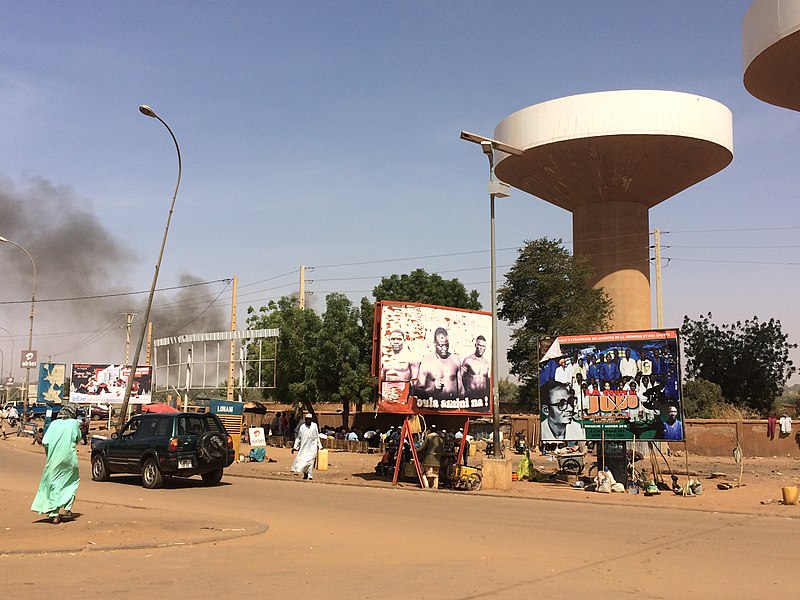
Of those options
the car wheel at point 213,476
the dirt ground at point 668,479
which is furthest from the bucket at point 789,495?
the car wheel at point 213,476

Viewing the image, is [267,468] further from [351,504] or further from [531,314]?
[531,314]

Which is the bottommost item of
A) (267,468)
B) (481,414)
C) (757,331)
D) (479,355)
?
(267,468)

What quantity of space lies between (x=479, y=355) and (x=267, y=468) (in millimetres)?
8095

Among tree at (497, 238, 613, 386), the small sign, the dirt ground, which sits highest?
tree at (497, 238, 613, 386)

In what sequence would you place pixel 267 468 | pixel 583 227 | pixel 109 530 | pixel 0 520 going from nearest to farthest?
pixel 109 530 → pixel 0 520 → pixel 267 468 → pixel 583 227

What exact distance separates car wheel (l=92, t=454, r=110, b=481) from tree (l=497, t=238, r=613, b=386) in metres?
27.8

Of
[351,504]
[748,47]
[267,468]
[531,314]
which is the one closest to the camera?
[351,504]

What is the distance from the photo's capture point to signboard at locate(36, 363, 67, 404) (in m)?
63.8

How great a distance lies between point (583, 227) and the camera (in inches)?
2133

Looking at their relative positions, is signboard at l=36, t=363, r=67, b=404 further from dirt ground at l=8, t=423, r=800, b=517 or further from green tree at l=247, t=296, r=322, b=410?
dirt ground at l=8, t=423, r=800, b=517

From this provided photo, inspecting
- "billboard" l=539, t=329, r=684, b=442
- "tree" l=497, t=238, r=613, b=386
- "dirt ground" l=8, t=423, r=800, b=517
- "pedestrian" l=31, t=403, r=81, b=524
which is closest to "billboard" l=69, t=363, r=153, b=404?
"dirt ground" l=8, t=423, r=800, b=517

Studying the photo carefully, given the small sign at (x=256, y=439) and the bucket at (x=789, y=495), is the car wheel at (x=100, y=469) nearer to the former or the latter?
the small sign at (x=256, y=439)

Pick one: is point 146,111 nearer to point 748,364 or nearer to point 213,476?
point 213,476

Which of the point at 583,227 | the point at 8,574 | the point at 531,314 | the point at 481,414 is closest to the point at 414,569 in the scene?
the point at 8,574
